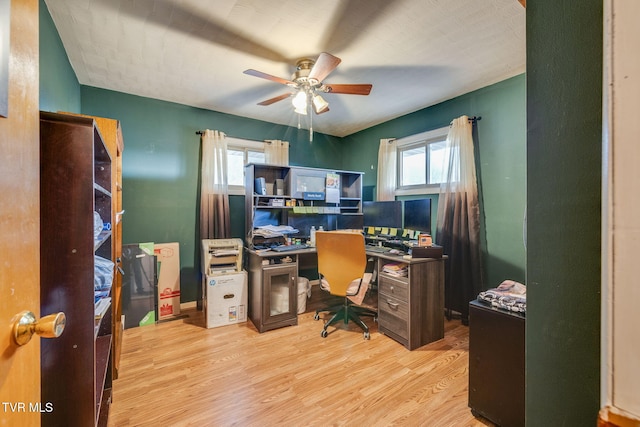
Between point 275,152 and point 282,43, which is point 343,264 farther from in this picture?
point 275,152

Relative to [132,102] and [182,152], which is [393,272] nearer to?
[182,152]

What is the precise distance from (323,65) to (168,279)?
2796 mm

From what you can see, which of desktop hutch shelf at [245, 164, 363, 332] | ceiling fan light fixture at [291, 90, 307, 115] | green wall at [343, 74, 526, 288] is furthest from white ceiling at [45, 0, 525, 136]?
desktop hutch shelf at [245, 164, 363, 332]

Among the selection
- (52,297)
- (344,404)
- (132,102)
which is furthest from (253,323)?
(132,102)

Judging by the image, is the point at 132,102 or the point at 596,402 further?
the point at 132,102

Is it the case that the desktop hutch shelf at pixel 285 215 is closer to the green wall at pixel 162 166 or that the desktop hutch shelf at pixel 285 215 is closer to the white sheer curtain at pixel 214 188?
the white sheer curtain at pixel 214 188

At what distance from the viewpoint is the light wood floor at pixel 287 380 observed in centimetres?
155

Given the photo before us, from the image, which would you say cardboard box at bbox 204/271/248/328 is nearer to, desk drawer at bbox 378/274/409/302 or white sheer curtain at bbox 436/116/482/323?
desk drawer at bbox 378/274/409/302

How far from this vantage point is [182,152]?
10.6ft

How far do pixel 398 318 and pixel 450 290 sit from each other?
886 mm

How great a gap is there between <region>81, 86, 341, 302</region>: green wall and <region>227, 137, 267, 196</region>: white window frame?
83mm

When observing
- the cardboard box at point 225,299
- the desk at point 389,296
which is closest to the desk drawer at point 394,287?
the desk at point 389,296

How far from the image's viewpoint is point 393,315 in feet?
8.07

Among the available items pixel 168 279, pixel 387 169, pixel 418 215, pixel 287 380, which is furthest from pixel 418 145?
pixel 168 279
